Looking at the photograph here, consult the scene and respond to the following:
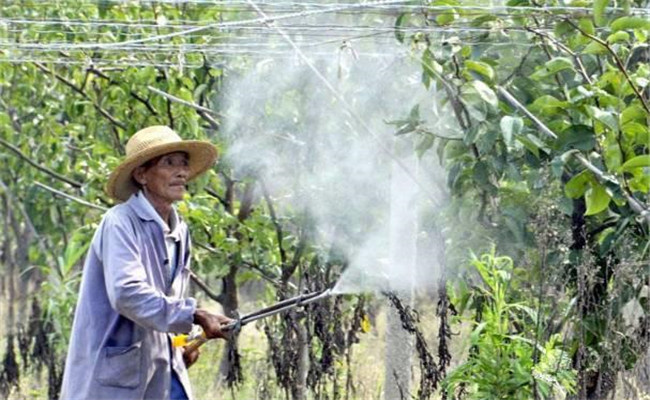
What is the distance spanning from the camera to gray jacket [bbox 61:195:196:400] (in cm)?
532

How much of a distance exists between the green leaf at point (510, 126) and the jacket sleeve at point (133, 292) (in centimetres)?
165

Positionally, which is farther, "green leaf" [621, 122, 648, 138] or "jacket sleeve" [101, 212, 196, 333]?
"green leaf" [621, 122, 648, 138]

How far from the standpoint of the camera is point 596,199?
6387 millimetres

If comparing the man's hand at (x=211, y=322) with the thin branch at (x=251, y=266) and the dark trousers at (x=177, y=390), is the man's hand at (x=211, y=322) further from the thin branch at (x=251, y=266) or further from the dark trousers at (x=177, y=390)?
the thin branch at (x=251, y=266)

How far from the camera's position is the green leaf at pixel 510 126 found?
6238 millimetres

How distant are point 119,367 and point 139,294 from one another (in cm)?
36

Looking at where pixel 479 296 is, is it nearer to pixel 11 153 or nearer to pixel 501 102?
pixel 501 102

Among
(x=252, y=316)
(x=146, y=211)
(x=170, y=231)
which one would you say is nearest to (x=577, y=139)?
(x=252, y=316)

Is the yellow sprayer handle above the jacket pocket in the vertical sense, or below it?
above

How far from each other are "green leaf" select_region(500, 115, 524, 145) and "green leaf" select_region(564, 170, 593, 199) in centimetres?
34

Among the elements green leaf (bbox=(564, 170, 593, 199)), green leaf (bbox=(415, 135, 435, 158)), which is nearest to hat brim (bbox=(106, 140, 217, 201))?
green leaf (bbox=(415, 135, 435, 158))

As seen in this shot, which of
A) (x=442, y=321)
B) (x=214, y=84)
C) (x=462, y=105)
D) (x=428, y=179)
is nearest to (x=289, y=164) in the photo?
(x=214, y=84)

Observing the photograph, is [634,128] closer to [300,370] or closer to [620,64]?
[620,64]

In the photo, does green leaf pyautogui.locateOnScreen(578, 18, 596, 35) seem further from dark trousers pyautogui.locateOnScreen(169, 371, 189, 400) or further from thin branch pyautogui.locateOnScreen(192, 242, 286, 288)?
thin branch pyautogui.locateOnScreen(192, 242, 286, 288)
